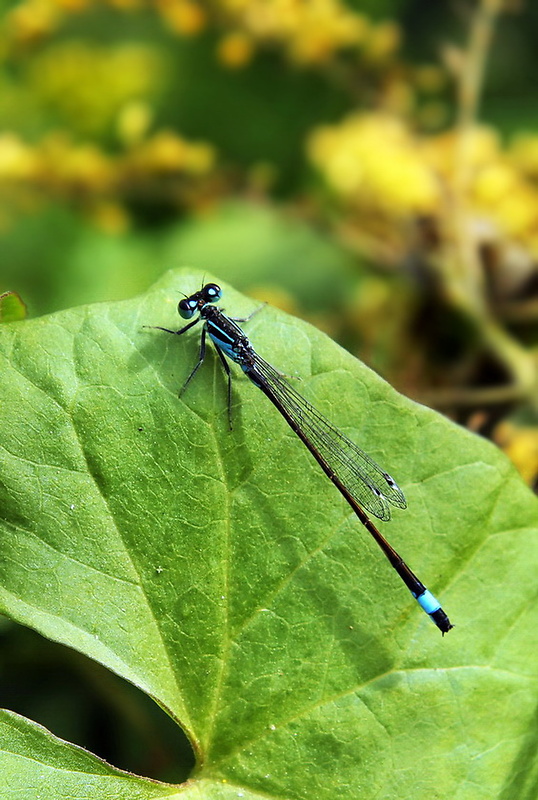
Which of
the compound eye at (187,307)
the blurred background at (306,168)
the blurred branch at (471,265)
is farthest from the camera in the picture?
the blurred background at (306,168)

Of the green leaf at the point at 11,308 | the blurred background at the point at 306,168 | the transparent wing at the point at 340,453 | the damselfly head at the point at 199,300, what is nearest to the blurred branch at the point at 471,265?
the blurred background at the point at 306,168

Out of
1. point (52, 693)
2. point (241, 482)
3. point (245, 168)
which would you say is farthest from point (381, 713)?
point (245, 168)

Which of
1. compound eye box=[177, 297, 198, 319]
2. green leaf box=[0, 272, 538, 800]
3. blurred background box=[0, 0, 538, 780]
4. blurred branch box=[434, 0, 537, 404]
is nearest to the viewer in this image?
green leaf box=[0, 272, 538, 800]

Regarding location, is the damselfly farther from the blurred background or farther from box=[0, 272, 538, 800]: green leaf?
the blurred background

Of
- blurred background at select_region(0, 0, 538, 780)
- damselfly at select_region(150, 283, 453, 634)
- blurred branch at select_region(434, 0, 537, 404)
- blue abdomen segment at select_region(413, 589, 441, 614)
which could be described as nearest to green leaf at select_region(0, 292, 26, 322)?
damselfly at select_region(150, 283, 453, 634)

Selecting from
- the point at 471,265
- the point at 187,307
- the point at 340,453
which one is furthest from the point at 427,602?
the point at 471,265

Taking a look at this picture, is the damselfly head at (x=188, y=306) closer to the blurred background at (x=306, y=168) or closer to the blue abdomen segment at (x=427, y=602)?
the blue abdomen segment at (x=427, y=602)
